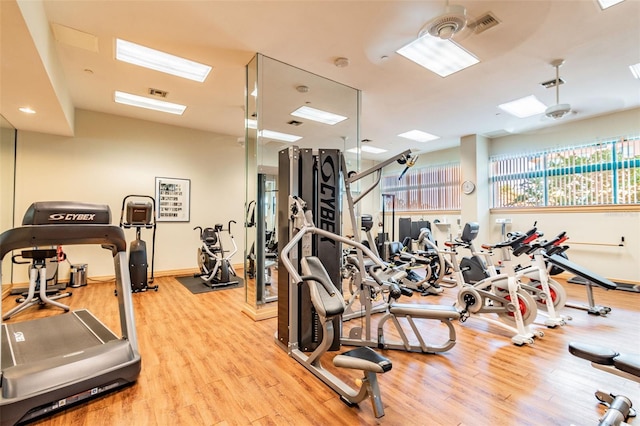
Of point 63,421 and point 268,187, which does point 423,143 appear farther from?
point 63,421

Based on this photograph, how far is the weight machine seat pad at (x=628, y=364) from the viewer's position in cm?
143

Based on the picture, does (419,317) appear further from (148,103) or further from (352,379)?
(148,103)

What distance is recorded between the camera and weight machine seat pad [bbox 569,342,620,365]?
1.57 meters

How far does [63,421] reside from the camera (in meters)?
1.77

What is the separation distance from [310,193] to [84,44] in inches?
122

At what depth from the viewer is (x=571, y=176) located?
596cm

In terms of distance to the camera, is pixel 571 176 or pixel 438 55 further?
pixel 571 176

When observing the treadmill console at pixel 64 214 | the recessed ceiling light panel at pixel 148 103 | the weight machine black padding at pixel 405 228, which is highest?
the recessed ceiling light panel at pixel 148 103

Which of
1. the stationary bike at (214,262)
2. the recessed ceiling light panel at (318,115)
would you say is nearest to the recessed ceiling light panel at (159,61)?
the recessed ceiling light panel at (318,115)

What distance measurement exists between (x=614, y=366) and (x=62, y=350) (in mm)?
3572

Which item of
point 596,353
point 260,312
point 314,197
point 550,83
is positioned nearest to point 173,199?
point 260,312

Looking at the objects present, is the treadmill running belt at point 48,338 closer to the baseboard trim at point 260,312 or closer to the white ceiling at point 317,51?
A: the baseboard trim at point 260,312

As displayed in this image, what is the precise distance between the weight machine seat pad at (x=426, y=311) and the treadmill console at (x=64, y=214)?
99.3 inches

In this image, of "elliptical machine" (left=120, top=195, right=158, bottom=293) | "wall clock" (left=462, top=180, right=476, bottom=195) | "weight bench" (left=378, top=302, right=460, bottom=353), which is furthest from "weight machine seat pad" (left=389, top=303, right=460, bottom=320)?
"wall clock" (left=462, top=180, right=476, bottom=195)
